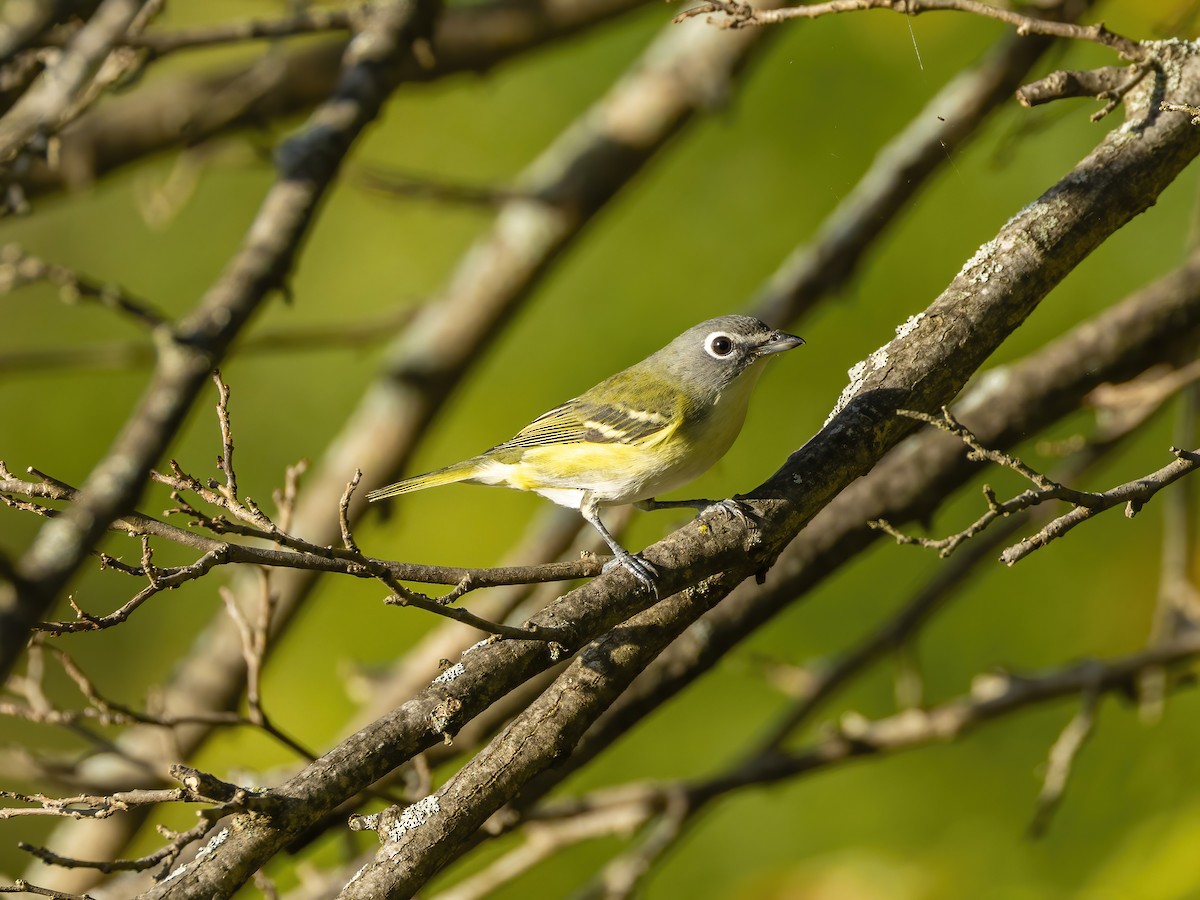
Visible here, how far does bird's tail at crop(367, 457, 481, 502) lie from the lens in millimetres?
3797

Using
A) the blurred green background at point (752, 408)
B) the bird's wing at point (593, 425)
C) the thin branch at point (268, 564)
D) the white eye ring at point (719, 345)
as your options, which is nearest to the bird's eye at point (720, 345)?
the white eye ring at point (719, 345)

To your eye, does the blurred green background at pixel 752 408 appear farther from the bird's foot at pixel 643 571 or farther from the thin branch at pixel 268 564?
the thin branch at pixel 268 564

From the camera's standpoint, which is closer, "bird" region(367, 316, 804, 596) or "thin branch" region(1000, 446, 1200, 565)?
"thin branch" region(1000, 446, 1200, 565)

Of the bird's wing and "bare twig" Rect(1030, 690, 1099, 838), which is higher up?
the bird's wing

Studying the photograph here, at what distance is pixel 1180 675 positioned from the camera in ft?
11.7

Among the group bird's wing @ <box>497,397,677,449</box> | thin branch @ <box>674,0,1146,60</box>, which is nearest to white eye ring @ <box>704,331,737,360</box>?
bird's wing @ <box>497,397,677,449</box>

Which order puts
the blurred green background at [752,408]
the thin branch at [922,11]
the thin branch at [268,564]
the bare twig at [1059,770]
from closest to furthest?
the thin branch at [268,564]
the thin branch at [922,11]
the bare twig at [1059,770]
the blurred green background at [752,408]

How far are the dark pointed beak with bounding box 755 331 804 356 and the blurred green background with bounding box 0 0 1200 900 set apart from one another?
29.6 inches

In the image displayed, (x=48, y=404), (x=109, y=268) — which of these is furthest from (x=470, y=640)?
(x=109, y=268)

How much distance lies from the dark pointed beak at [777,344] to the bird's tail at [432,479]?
3.43ft

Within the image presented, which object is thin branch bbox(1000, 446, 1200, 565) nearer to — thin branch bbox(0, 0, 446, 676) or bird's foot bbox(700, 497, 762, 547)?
bird's foot bbox(700, 497, 762, 547)

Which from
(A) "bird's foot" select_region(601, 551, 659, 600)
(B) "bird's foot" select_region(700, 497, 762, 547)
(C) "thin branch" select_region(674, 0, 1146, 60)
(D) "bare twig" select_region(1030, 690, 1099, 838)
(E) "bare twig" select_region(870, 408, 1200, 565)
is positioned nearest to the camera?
(E) "bare twig" select_region(870, 408, 1200, 565)

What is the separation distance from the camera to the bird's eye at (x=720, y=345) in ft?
12.3

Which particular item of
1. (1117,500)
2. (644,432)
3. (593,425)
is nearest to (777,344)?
(644,432)
